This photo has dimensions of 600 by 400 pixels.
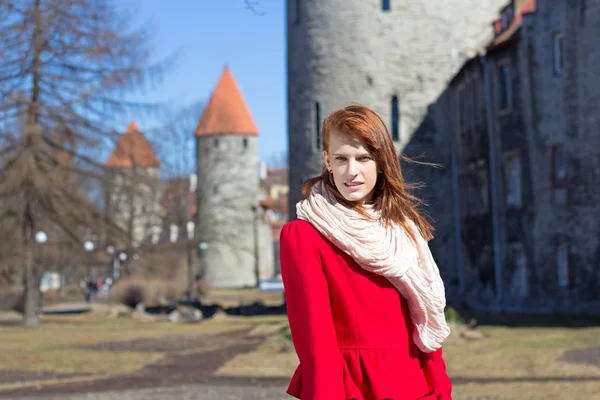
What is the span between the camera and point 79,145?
78.8ft

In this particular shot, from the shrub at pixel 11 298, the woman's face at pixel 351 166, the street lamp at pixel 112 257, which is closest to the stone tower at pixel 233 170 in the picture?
the street lamp at pixel 112 257

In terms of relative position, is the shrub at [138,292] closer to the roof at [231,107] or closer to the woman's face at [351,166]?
the woman's face at [351,166]

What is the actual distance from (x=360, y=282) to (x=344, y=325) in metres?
0.15

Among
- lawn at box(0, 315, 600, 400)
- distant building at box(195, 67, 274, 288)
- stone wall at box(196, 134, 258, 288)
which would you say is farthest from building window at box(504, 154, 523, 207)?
stone wall at box(196, 134, 258, 288)

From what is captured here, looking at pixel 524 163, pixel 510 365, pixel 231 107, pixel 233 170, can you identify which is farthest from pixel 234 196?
pixel 510 365

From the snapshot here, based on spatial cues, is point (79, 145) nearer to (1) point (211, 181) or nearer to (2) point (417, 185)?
(2) point (417, 185)

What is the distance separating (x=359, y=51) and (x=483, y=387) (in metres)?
19.5

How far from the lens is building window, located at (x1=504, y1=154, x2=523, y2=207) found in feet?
83.6

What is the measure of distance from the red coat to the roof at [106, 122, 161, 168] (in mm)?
A: 21146

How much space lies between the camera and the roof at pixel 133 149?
24203 millimetres

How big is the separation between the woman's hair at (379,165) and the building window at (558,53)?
20.9 meters

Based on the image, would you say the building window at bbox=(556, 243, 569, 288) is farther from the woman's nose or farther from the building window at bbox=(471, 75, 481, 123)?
the woman's nose

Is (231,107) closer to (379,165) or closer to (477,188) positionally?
(477,188)

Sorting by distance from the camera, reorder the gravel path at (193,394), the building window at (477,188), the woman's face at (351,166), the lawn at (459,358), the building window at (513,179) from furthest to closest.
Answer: the building window at (477,188) → the building window at (513,179) → the lawn at (459,358) → the gravel path at (193,394) → the woman's face at (351,166)
